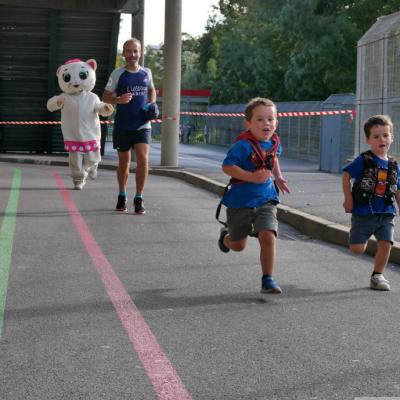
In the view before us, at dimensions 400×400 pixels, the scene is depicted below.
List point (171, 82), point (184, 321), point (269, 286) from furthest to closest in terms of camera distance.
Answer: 1. point (171, 82)
2. point (269, 286)
3. point (184, 321)

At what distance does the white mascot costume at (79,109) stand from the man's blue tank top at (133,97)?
7.30 ft

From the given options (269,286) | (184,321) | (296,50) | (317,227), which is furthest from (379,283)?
(296,50)

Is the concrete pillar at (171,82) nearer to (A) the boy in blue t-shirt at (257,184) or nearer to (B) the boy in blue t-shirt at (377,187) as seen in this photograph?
(B) the boy in blue t-shirt at (377,187)

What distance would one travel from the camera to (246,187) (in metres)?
7.17

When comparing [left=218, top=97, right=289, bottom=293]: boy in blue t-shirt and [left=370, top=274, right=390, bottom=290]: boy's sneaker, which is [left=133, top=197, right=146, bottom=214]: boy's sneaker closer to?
[left=218, top=97, right=289, bottom=293]: boy in blue t-shirt

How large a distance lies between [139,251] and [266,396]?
4562mm

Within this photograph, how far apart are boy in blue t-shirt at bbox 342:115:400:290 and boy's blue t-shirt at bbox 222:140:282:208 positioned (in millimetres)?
595

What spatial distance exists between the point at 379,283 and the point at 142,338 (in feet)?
7.58

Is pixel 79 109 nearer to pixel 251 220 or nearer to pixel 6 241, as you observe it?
pixel 6 241

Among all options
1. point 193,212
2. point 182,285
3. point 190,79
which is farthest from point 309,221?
point 190,79

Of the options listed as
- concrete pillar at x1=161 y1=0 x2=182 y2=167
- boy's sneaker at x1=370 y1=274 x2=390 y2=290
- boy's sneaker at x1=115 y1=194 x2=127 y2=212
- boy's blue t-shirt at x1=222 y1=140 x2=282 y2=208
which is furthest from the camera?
concrete pillar at x1=161 y1=0 x2=182 y2=167

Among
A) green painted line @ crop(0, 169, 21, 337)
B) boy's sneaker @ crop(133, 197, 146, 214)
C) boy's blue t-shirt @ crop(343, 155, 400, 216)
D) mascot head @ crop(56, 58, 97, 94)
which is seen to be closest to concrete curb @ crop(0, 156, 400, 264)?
boy's blue t-shirt @ crop(343, 155, 400, 216)

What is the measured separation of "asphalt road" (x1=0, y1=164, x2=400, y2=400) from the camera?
15.5ft

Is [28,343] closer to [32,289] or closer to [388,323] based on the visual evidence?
[32,289]
